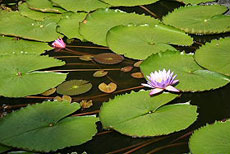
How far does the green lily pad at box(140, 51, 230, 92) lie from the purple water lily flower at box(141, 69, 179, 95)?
6 centimetres

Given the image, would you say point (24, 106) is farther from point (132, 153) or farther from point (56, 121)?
point (132, 153)

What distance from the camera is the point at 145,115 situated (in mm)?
1654

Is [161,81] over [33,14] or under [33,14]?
under

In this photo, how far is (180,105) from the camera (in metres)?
1.72

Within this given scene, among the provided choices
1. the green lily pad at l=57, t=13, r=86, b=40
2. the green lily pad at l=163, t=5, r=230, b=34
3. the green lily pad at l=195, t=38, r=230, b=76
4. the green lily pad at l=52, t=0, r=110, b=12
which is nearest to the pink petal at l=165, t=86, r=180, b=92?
the green lily pad at l=195, t=38, r=230, b=76

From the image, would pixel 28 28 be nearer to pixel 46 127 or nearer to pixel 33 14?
pixel 33 14

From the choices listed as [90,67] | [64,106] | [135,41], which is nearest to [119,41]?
[135,41]

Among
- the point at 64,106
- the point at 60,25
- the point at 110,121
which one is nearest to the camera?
the point at 110,121

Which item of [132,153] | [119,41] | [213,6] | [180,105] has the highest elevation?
[213,6]

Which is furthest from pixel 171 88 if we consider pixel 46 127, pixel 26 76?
pixel 26 76

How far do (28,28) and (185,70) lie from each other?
112 cm

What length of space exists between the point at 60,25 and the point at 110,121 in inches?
43.5

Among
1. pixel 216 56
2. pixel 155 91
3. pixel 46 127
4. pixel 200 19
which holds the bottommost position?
pixel 46 127

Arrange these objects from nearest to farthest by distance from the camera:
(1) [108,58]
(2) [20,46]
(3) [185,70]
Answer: (3) [185,70] < (1) [108,58] < (2) [20,46]
